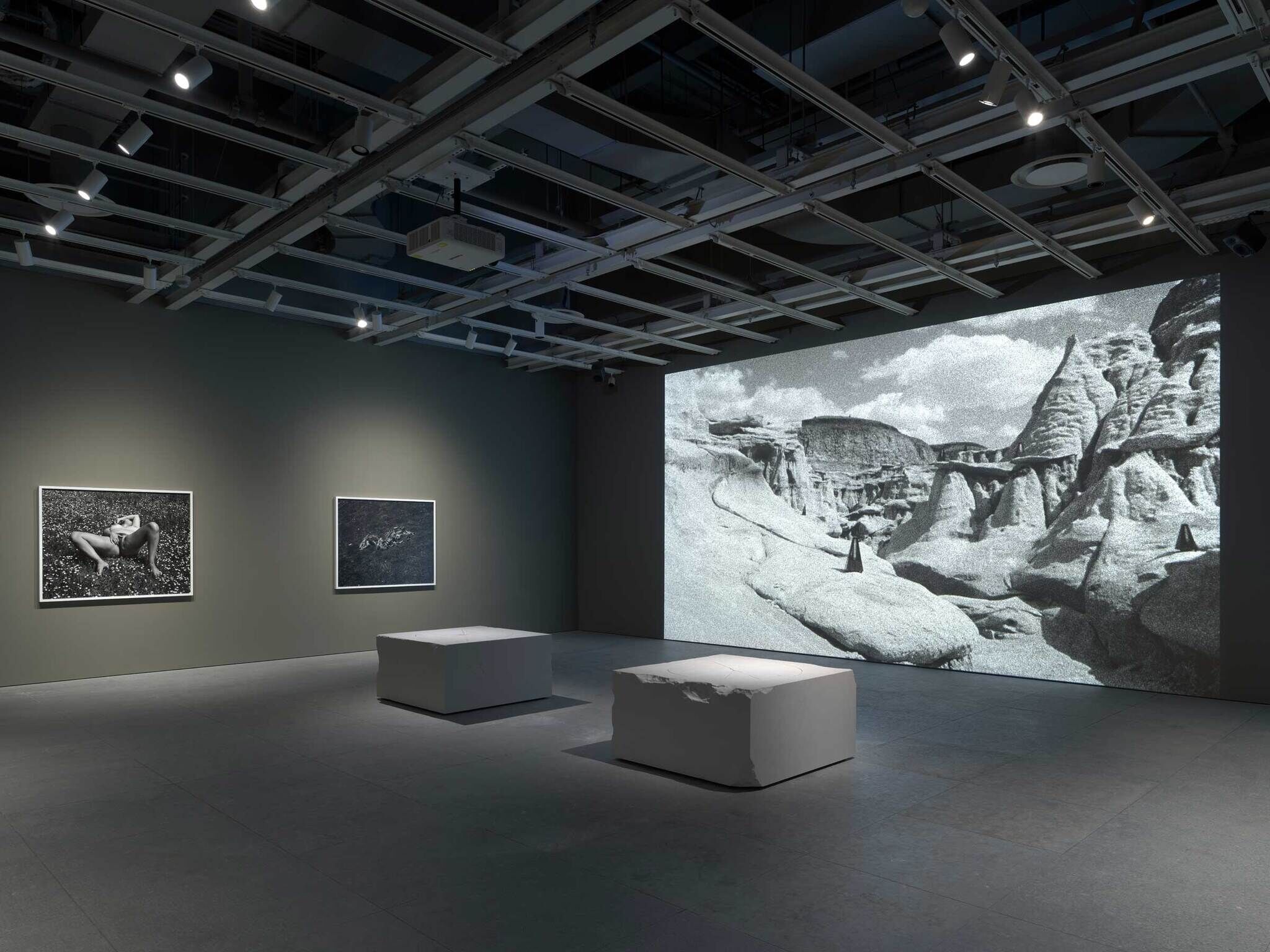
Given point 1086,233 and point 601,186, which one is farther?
point 1086,233

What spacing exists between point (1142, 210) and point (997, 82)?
273 centimetres

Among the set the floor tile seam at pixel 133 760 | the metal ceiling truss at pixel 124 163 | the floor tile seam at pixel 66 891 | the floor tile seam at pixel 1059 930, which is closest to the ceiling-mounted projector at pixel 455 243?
the metal ceiling truss at pixel 124 163

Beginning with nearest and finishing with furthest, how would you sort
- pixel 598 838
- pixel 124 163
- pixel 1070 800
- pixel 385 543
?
1. pixel 598 838
2. pixel 1070 800
3. pixel 124 163
4. pixel 385 543

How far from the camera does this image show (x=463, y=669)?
7391mm

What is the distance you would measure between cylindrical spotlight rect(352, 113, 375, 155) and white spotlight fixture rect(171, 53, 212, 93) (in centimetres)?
91

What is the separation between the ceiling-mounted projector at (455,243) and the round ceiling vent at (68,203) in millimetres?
2524

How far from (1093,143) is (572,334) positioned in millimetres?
7358

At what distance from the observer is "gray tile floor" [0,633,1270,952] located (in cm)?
332

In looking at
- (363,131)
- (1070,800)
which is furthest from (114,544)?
(1070,800)

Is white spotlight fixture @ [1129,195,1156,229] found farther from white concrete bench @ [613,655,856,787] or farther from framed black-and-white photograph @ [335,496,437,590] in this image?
framed black-and-white photograph @ [335,496,437,590]

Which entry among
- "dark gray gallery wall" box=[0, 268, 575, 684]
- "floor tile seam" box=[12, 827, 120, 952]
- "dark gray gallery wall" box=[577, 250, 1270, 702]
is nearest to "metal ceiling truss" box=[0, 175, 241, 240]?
"dark gray gallery wall" box=[0, 268, 575, 684]

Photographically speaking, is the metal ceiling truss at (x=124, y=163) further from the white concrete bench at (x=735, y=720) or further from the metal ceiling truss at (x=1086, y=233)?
the metal ceiling truss at (x=1086, y=233)

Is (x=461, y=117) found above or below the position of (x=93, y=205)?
above

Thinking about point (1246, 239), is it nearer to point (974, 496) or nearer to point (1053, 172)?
point (1053, 172)
